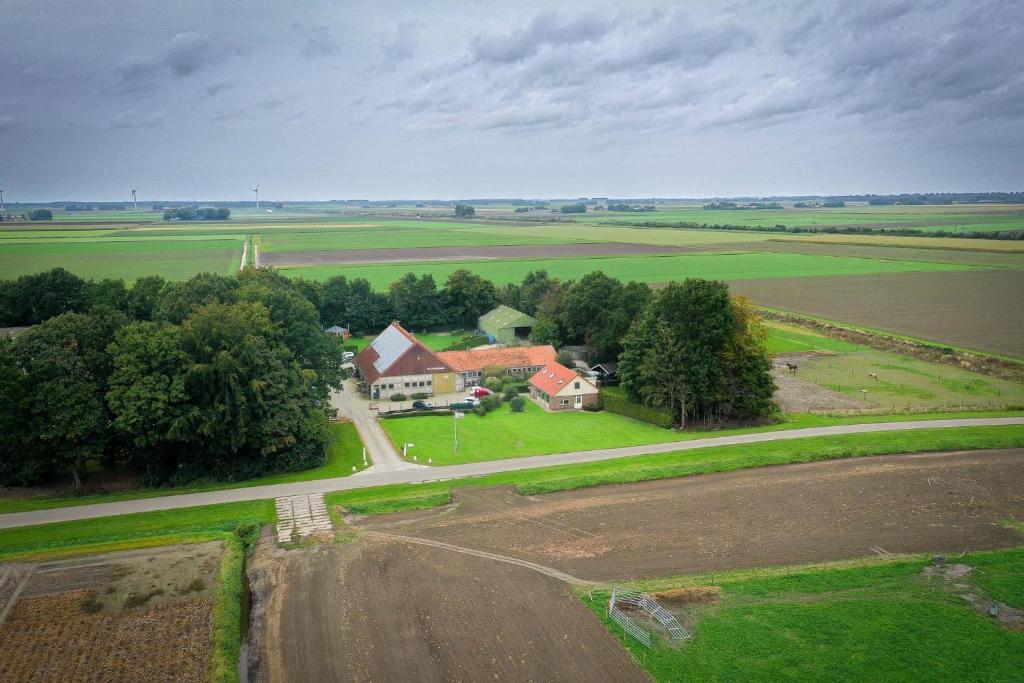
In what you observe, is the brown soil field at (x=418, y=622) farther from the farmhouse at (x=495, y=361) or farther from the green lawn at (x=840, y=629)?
the farmhouse at (x=495, y=361)

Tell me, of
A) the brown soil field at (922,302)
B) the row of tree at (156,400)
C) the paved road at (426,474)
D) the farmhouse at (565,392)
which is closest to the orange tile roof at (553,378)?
the farmhouse at (565,392)

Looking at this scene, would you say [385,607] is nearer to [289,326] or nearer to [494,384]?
[289,326]

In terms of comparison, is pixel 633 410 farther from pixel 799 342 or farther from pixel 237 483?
pixel 799 342

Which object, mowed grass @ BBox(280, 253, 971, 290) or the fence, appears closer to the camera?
the fence

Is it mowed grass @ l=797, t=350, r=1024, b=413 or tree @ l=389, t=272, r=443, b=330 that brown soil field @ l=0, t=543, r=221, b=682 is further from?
tree @ l=389, t=272, r=443, b=330

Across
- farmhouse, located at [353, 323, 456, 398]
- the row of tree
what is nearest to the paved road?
the row of tree

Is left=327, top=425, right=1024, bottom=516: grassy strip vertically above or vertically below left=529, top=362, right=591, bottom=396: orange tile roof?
below

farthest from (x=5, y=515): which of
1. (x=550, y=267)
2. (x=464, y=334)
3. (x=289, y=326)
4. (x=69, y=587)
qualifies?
(x=550, y=267)
